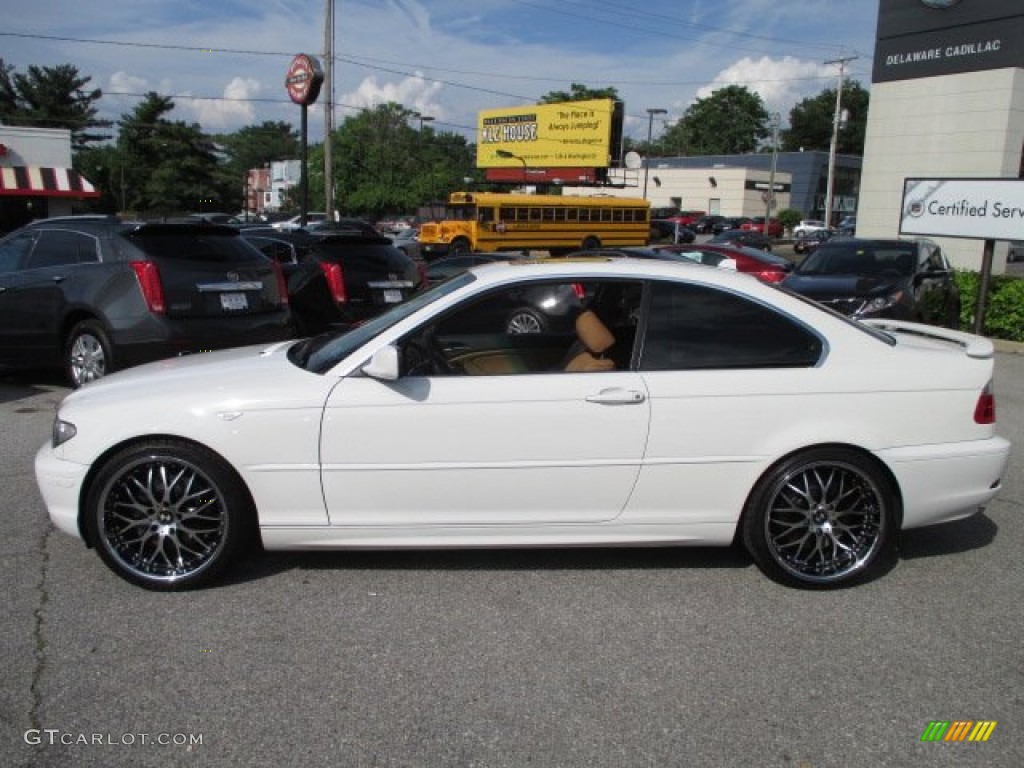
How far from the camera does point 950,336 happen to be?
15.2 ft

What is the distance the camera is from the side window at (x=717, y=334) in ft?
13.0

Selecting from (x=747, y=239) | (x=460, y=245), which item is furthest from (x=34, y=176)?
(x=747, y=239)

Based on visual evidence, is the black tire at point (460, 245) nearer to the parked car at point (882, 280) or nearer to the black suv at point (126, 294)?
the parked car at point (882, 280)

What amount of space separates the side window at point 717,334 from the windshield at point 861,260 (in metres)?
9.15

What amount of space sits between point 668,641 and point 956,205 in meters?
11.2

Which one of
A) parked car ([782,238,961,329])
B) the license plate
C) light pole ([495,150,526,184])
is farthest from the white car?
light pole ([495,150,526,184])

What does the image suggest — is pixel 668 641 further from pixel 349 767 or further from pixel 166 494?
pixel 166 494

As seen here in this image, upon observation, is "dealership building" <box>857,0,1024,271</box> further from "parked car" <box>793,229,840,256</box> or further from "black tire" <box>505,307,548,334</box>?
"parked car" <box>793,229,840,256</box>

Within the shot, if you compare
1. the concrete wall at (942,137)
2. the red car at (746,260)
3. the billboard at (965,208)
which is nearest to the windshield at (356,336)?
the billboard at (965,208)

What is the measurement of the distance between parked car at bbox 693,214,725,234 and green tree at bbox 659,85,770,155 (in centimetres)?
7006

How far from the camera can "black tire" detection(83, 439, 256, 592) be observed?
12.4 feet

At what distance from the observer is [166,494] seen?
3.82 meters

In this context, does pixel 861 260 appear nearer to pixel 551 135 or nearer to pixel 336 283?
pixel 336 283

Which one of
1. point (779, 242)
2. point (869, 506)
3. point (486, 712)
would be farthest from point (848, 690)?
point (779, 242)
